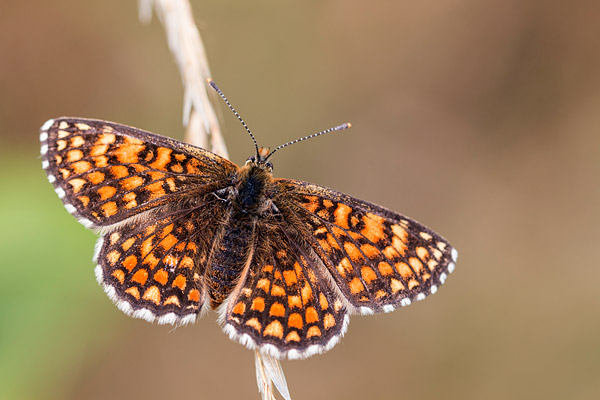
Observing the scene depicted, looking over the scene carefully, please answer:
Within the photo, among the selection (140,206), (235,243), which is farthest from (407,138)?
(140,206)

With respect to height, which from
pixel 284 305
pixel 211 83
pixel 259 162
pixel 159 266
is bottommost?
pixel 284 305

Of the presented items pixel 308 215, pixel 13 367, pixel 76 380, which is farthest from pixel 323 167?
pixel 13 367

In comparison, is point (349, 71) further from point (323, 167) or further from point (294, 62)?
point (323, 167)

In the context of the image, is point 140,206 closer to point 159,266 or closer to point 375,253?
point 159,266

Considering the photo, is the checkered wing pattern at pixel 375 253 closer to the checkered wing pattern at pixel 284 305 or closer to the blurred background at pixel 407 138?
the checkered wing pattern at pixel 284 305

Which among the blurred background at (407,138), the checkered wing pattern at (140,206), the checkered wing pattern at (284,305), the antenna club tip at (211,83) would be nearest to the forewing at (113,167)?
the checkered wing pattern at (140,206)
